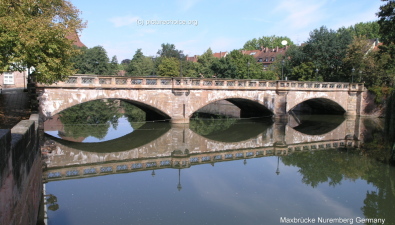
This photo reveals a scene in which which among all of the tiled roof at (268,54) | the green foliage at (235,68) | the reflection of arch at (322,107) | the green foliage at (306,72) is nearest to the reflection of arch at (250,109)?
the reflection of arch at (322,107)

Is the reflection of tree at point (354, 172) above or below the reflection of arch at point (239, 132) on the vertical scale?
below

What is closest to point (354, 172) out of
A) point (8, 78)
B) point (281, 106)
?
point (281, 106)

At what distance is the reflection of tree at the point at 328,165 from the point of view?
465 inches

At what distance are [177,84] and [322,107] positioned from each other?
2053cm

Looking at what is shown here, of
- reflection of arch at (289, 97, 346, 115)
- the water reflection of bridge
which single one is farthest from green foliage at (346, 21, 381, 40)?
the water reflection of bridge

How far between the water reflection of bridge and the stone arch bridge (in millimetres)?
2281

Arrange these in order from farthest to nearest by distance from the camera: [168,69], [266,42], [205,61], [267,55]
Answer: [266,42], [267,55], [205,61], [168,69]

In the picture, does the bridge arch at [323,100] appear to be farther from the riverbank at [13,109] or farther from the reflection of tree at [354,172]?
the riverbank at [13,109]

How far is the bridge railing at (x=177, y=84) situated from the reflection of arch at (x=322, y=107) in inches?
80.0

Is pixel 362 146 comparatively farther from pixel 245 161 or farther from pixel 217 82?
pixel 217 82

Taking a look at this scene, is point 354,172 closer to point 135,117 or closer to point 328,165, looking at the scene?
point 328,165

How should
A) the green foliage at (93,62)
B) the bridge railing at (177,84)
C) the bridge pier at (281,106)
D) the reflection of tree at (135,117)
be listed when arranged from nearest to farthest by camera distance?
the bridge railing at (177,84) → the reflection of tree at (135,117) → the bridge pier at (281,106) → the green foliage at (93,62)

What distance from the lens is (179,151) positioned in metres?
15.4

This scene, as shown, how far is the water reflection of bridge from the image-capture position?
39.7 feet
